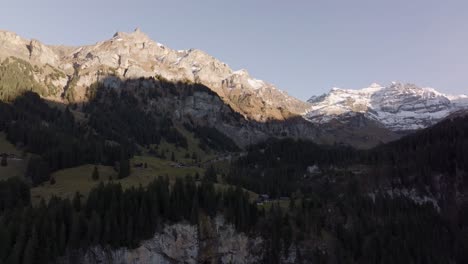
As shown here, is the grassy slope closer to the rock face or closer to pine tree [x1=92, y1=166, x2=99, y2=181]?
pine tree [x1=92, y1=166, x2=99, y2=181]

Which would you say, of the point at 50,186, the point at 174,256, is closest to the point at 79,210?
the point at 174,256

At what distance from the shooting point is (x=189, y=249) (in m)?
132

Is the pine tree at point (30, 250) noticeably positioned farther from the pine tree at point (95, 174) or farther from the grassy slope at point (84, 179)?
the pine tree at point (95, 174)

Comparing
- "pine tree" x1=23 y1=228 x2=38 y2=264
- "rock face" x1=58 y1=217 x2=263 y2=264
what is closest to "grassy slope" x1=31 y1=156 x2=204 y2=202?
"rock face" x1=58 y1=217 x2=263 y2=264

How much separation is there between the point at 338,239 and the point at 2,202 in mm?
114692

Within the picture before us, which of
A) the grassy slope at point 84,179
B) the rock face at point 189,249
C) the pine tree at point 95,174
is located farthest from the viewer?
the pine tree at point 95,174

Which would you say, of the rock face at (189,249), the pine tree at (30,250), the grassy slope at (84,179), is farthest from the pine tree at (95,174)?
the pine tree at (30,250)

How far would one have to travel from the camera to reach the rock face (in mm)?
116812

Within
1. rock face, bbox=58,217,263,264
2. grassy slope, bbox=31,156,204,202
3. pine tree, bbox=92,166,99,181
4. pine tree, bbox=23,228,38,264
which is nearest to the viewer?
pine tree, bbox=23,228,38,264

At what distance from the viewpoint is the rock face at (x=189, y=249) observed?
11681 centimetres

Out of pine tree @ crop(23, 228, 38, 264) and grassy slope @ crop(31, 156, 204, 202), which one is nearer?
pine tree @ crop(23, 228, 38, 264)

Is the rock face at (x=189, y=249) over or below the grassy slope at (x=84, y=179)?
below

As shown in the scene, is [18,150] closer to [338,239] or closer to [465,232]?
[338,239]

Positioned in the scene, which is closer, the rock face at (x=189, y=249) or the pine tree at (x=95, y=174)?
the rock face at (x=189, y=249)
